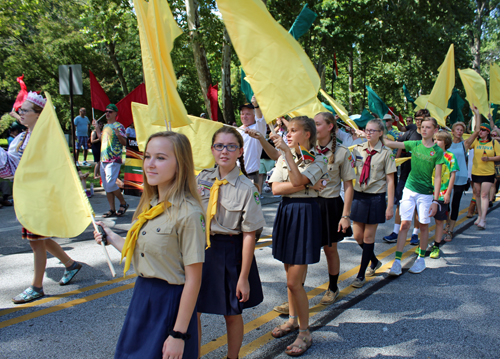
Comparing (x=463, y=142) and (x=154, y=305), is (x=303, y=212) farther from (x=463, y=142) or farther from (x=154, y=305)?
(x=463, y=142)

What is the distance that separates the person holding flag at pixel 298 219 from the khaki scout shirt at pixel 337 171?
0.61 metres

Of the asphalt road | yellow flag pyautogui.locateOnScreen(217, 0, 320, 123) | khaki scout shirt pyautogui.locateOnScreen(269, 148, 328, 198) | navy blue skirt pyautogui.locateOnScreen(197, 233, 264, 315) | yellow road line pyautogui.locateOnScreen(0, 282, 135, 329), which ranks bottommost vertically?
the asphalt road

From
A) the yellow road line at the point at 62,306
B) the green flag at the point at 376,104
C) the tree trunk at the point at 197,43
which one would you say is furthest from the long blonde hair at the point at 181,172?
the tree trunk at the point at 197,43

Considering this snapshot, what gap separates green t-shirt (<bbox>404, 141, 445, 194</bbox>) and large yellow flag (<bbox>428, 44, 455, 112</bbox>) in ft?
4.69

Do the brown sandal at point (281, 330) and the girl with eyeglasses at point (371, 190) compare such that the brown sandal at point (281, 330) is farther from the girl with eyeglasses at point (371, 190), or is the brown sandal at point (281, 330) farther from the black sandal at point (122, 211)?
the black sandal at point (122, 211)

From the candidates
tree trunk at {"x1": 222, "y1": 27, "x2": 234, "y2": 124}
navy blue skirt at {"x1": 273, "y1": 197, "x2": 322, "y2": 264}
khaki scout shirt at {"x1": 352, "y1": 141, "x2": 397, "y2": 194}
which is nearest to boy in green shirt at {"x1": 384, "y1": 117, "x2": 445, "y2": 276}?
khaki scout shirt at {"x1": 352, "y1": 141, "x2": 397, "y2": 194}

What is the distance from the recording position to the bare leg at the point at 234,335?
2730 millimetres

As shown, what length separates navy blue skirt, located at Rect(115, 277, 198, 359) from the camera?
6.31ft

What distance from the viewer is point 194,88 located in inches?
1308

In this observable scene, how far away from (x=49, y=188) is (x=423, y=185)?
14.9 ft

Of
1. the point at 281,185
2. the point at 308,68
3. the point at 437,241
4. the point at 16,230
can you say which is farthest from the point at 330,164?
the point at 16,230

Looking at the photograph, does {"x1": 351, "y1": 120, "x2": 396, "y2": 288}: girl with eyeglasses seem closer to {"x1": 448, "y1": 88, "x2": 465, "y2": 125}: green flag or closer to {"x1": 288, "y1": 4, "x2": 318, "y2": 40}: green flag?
{"x1": 288, "y1": 4, "x2": 318, "y2": 40}: green flag

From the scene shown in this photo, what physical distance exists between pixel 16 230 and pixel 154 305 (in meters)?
5.85

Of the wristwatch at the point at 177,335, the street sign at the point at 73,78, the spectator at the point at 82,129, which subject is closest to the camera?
the wristwatch at the point at 177,335
